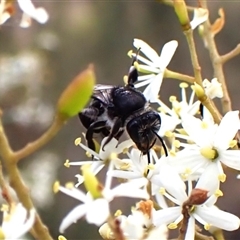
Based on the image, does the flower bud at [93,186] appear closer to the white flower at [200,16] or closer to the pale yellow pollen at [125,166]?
the pale yellow pollen at [125,166]

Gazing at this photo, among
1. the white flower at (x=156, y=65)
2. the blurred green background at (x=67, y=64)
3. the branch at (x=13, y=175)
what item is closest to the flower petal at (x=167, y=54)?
the white flower at (x=156, y=65)

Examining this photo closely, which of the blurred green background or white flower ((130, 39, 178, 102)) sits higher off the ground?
white flower ((130, 39, 178, 102))

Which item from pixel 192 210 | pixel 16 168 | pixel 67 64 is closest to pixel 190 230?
pixel 192 210

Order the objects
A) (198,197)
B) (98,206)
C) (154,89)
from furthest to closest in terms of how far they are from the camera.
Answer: (154,89), (198,197), (98,206)

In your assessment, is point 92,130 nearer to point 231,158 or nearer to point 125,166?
point 125,166

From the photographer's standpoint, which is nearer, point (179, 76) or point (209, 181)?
point (209, 181)

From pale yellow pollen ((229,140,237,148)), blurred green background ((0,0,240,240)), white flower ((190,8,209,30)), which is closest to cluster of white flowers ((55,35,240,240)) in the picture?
pale yellow pollen ((229,140,237,148))

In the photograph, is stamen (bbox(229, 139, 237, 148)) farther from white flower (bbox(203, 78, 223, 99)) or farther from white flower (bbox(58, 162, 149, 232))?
white flower (bbox(58, 162, 149, 232))
